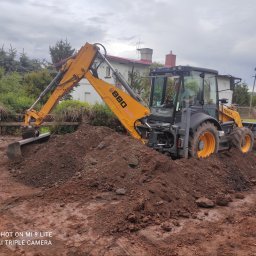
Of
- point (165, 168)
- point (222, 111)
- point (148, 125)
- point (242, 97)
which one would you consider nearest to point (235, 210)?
point (165, 168)

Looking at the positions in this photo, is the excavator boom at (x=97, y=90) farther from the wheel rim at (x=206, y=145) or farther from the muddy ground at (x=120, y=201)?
the wheel rim at (x=206, y=145)

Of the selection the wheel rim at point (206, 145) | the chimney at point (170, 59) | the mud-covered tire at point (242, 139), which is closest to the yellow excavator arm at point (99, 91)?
the wheel rim at point (206, 145)

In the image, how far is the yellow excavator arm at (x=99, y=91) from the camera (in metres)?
8.77

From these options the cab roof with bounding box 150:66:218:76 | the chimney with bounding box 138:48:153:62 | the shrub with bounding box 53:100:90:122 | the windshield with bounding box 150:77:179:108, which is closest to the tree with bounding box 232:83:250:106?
the chimney with bounding box 138:48:153:62

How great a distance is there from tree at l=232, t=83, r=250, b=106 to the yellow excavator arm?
29.7 m

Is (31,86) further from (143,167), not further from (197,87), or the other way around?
(143,167)

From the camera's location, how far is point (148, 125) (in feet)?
28.6

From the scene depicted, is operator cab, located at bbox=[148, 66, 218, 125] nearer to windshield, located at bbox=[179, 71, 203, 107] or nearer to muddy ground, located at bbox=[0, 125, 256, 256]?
windshield, located at bbox=[179, 71, 203, 107]

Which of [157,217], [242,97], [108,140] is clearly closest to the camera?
[157,217]

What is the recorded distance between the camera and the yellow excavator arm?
28.8 feet

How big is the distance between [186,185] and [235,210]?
0.96 m

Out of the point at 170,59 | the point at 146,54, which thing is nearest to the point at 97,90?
the point at 170,59

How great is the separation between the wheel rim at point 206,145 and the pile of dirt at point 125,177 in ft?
0.98

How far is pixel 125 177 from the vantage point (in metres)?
6.78
